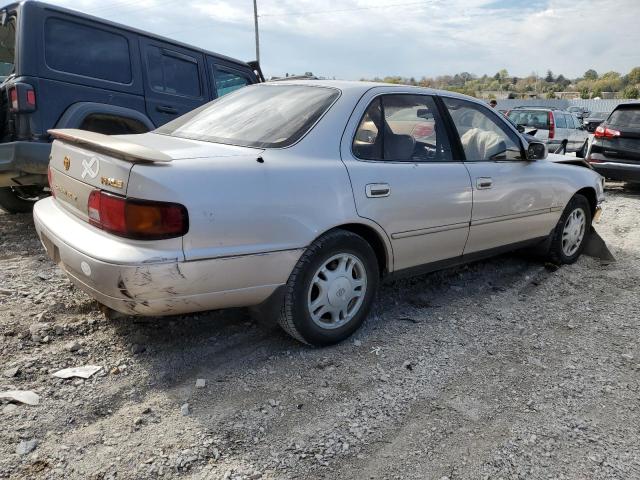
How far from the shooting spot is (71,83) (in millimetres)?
4688

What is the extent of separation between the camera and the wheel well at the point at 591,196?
5.03m

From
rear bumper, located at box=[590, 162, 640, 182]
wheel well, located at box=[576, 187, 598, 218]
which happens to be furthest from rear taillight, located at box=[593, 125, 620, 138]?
wheel well, located at box=[576, 187, 598, 218]

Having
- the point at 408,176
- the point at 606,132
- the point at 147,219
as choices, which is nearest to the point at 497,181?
the point at 408,176

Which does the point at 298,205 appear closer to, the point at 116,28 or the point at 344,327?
the point at 344,327

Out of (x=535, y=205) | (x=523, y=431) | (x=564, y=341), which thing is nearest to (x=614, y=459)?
(x=523, y=431)

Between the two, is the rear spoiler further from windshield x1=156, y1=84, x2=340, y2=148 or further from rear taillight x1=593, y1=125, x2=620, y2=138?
rear taillight x1=593, y1=125, x2=620, y2=138

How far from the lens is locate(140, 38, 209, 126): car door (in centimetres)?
546

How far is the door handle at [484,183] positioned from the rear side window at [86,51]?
3.63 m

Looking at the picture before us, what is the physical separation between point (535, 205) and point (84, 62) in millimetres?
4315

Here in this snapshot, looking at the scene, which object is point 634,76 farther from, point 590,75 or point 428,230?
point 428,230

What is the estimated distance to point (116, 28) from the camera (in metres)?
5.14

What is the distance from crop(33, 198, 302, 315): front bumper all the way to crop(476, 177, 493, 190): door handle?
66.7 inches

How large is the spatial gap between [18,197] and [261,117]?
13.4ft

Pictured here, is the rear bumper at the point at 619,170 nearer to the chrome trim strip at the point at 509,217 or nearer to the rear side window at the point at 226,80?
the chrome trim strip at the point at 509,217
